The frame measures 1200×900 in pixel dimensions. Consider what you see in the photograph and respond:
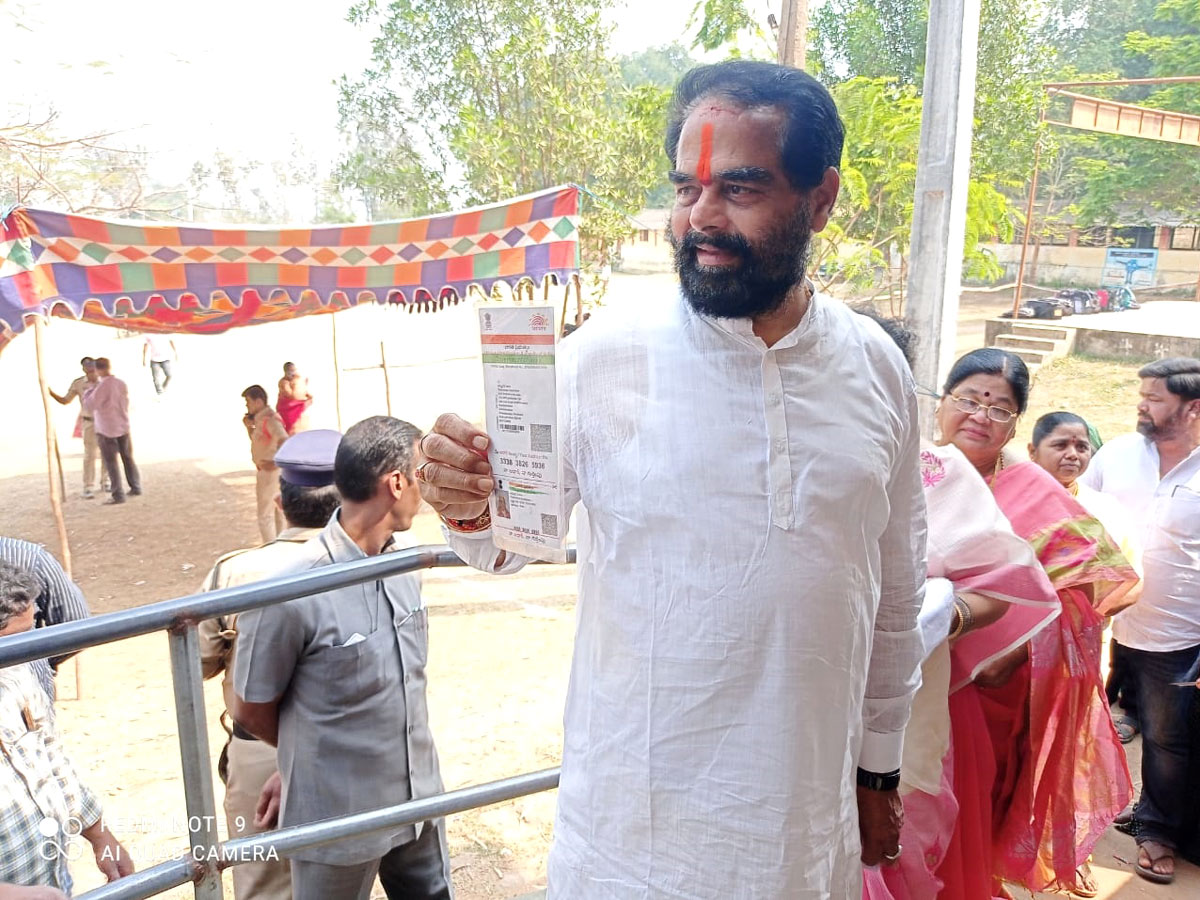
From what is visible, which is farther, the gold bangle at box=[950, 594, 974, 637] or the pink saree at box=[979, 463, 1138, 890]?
the pink saree at box=[979, 463, 1138, 890]

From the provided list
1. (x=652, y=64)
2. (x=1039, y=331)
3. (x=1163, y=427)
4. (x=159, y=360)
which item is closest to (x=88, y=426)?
(x=159, y=360)

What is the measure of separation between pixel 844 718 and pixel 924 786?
810 millimetres

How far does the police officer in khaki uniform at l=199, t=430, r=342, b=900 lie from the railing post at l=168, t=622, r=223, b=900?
504 millimetres

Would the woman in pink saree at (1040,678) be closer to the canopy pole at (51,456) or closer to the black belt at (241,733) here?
the black belt at (241,733)

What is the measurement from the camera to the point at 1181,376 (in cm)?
364

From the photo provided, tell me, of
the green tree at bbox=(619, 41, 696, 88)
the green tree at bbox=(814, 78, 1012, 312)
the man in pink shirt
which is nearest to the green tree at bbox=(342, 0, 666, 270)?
the green tree at bbox=(814, 78, 1012, 312)

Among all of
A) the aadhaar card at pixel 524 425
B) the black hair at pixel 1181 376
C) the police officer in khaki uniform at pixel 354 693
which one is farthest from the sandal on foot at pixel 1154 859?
the aadhaar card at pixel 524 425

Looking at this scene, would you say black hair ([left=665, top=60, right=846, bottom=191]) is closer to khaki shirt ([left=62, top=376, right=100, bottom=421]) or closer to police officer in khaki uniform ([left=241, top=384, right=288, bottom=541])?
police officer in khaki uniform ([left=241, top=384, right=288, bottom=541])

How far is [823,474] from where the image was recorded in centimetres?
130

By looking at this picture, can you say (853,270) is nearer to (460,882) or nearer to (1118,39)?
(460,882)

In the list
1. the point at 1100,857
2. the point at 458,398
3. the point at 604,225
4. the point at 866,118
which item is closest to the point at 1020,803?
the point at 1100,857

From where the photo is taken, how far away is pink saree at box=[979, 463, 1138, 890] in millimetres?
2320

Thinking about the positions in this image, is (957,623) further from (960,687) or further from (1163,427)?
(1163,427)

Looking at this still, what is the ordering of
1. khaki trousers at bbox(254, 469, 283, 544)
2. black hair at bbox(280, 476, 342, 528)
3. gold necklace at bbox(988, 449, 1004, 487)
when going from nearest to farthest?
gold necklace at bbox(988, 449, 1004, 487), black hair at bbox(280, 476, 342, 528), khaki trousers at bbox(254, 469, 283, 544)
